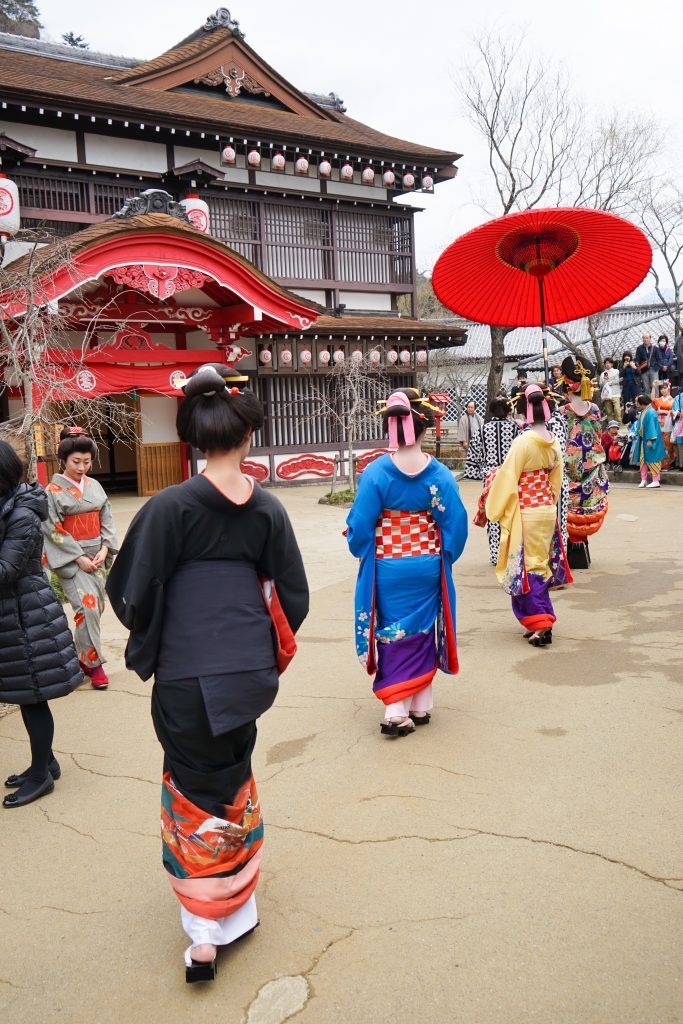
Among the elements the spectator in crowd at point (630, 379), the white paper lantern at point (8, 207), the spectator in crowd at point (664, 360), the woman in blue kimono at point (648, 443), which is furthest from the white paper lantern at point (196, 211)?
the spectator in crowd at point (664, 360)

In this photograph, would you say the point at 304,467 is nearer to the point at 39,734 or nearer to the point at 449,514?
the point at 449,514

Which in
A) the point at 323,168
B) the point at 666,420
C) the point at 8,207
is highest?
the point at 323,168

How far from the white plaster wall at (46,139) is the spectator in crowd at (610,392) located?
12280mm

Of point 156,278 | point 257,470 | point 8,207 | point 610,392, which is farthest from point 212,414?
point 610,392

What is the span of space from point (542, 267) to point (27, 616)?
461 cm

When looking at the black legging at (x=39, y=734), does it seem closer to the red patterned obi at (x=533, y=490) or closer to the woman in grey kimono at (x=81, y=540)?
the woman in grey kimono at (x=81, y=540)

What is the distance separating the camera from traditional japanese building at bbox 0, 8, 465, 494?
508 inches

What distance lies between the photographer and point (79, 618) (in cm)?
529

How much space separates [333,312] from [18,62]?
7698 mm

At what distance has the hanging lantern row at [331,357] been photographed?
16.3 meters

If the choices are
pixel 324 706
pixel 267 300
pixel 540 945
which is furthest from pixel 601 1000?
pixel 267 300

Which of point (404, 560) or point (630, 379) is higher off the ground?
point (630, 379)

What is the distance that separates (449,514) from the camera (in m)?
4.41

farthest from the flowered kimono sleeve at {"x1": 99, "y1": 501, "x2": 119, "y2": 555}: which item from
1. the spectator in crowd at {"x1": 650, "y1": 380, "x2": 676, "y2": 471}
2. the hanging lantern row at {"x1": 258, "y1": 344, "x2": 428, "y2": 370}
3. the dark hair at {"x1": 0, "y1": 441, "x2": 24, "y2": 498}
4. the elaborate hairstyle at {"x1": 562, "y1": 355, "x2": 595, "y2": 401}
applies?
the spectator in crowd at {"x1": 650, "y1": 380, "x2": 676, "y2": 471}
